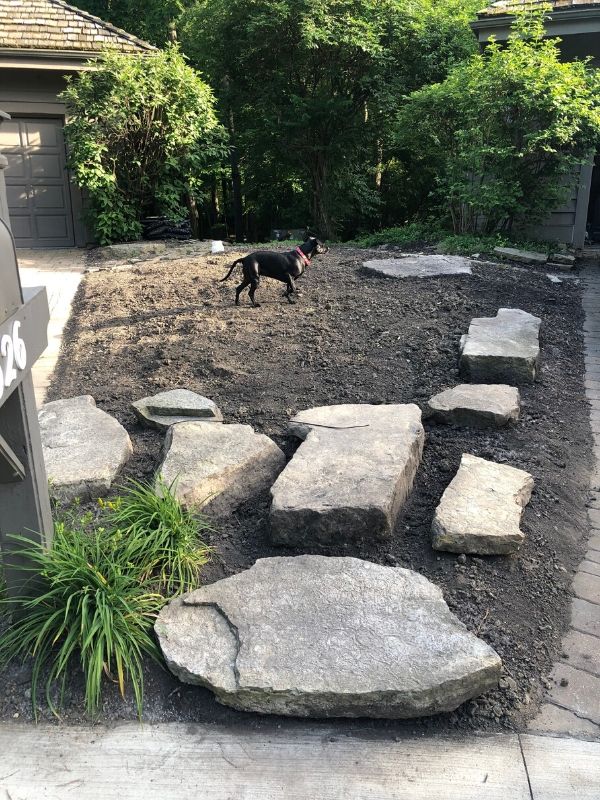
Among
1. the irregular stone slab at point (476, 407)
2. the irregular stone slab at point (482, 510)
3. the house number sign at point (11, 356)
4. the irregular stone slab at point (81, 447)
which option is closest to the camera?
the house number sign at point (11, 356)

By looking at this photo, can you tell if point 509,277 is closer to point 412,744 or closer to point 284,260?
point 284,260

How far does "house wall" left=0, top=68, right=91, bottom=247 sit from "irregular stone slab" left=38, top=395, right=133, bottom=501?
854 cm

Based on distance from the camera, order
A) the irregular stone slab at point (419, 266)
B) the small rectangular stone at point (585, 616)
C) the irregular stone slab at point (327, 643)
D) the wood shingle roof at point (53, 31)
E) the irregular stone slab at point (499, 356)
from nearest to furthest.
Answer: the irregular stone slab at point (327, 643), the small rectangular stone at point (585, 616), the irregular stone slab at point (499, 356), the irregular stone slab at point (419, 266), the wood shingle roof at point (53, 31)

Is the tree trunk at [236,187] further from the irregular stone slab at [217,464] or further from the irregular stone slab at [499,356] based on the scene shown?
the irregular stone slab at [217,464]

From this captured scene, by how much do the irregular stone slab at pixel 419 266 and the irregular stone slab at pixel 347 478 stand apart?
3711 mm

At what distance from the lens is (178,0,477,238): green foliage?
13.0 meters

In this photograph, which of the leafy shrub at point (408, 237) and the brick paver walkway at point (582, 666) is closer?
the brick paver walkway at point (582, 666)

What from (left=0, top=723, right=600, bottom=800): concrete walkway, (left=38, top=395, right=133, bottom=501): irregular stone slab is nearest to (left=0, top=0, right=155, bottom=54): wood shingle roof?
Result: (left=38, top=395, right=133, bottom=501): irregular stone slab

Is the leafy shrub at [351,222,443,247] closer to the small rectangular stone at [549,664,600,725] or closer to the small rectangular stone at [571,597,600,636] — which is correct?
the small rectangular stone at [571,597,600,636]

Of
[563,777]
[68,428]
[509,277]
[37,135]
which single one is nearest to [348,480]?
[563,777]

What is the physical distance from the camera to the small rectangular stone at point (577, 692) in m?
2.29

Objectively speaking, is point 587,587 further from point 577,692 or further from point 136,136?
point 136,136

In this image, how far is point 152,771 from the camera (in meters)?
2.09

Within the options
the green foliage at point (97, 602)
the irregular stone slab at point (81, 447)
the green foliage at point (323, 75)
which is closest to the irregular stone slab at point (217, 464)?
the irregular stone slab at point (81, 447)
